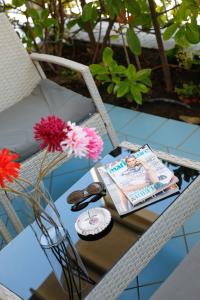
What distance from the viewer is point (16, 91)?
2225 mm

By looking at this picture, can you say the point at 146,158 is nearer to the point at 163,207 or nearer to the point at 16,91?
the point at 163,207

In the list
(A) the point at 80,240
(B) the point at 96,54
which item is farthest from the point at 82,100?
(B) the point at 96,54

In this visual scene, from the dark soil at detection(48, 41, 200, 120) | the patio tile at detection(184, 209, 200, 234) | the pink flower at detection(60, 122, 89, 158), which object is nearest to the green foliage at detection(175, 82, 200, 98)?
the dark soil at detection(48, 41, 200, 120)

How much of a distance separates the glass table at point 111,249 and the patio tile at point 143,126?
3.18 ft

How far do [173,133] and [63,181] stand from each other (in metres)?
0.69

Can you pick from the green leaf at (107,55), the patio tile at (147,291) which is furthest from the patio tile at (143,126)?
the patio tile at (147,291)

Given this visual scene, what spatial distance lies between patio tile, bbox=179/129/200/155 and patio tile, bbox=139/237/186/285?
604 mm

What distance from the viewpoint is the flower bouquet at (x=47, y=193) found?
96 centimetres

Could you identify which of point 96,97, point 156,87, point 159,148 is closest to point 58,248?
point 96,97

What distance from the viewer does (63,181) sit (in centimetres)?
220

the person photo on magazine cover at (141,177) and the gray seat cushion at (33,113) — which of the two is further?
the gray seat cushion at (33,113)

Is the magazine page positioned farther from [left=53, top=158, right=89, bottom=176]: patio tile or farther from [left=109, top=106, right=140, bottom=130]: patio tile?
[left=109, top=106, right=140, bottom=130]: patio tile

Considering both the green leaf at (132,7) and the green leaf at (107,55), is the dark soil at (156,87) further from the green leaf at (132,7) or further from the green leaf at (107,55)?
the green leaf at (132,7)

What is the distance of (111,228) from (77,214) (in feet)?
0.49
